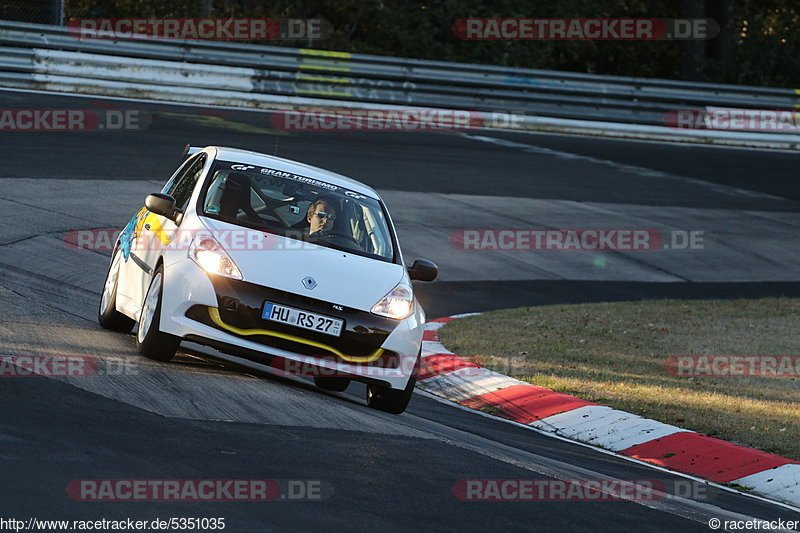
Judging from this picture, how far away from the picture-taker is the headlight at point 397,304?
29.2 feet

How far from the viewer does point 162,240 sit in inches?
367

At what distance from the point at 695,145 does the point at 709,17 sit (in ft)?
33.2

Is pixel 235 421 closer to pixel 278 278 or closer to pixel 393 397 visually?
pixel 278 278

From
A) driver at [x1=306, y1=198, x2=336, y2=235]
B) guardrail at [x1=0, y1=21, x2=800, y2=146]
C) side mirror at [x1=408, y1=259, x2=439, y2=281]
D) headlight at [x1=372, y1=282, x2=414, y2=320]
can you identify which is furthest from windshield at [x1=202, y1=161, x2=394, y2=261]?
guardrail at [x1=0, y1=21, x2=800, y2=146]

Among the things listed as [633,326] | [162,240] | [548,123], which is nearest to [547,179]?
[548,123]

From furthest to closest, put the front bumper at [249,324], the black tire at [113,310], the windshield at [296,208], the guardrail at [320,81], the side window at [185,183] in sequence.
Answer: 1. the guardrail at [320,81]
2. the black tire at [113,310]
3. the side window at [185,183]
4. the windshield at [296,208]
5. the front bumper at [249,324]

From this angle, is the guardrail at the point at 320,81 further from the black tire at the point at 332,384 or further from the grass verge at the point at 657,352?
the black tire at the point at 332,384

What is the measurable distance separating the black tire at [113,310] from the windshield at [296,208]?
1.18m

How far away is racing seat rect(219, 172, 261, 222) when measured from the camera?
31.2ft

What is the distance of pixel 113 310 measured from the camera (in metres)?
10.2

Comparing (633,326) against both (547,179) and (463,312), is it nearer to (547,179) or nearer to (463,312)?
(463,312)

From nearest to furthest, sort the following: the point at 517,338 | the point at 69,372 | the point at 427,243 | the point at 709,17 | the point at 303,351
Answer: the point at 69,372
the point at 303,351
the point at 517,338
the point at 427,243
the point at 709,17

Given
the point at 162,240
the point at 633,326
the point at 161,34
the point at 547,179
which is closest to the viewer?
the point at 162,240

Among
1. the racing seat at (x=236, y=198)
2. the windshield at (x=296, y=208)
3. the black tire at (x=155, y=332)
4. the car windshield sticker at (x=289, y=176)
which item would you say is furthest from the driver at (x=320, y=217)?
the black tire at (x=155, y=332)
